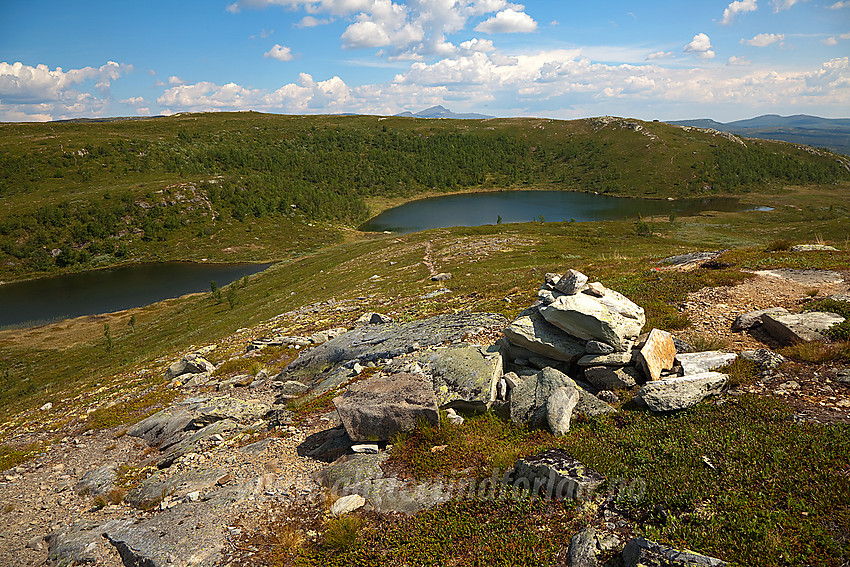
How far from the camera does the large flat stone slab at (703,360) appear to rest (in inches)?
490

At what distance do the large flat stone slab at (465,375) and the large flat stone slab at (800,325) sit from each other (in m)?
9.87

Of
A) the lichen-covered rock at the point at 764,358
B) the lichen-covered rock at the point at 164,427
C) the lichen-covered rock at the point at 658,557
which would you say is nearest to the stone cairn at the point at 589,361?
the lichen-covered rock at the point at 764,358

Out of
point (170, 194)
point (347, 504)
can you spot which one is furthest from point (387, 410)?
point (170, 194)

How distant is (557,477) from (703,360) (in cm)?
714

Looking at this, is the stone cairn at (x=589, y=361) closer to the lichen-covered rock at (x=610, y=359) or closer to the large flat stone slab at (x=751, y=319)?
the lichen-covered rock at (x=610, y=359)

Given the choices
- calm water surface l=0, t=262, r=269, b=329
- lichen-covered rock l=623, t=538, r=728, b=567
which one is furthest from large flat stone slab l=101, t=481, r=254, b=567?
calm water surface l=0, t=262, r=269, b=329

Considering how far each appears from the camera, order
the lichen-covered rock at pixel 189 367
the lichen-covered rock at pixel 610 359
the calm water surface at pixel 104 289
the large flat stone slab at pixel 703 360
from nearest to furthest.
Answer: the large flat stone slab at pixel 703 360 → the lichen-covered rock at pixel 610 359 → the lichen-covered rock at pixel 189 367 → the calm water surface at pixel 104 289

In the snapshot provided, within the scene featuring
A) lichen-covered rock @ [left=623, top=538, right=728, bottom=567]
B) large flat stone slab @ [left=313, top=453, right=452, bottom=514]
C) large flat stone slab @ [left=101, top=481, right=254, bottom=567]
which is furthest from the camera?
large flat stone slab @ [left=313, top=453, right=452, bottom=514]

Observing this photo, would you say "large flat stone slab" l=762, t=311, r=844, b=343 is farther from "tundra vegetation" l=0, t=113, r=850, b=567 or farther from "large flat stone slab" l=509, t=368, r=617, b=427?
"large flat stone slab" l=509, t=368, r=617, b=427

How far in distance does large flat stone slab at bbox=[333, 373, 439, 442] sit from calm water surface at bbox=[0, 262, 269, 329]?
78.9m

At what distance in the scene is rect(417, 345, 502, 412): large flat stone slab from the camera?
44.7ft

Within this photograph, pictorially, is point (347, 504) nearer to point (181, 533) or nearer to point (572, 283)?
point (181, 533)

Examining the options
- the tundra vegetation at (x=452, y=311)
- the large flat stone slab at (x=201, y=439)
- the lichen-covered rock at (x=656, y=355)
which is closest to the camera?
the tundra vegetation at (x=452, y=311)

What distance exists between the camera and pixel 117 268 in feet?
341
